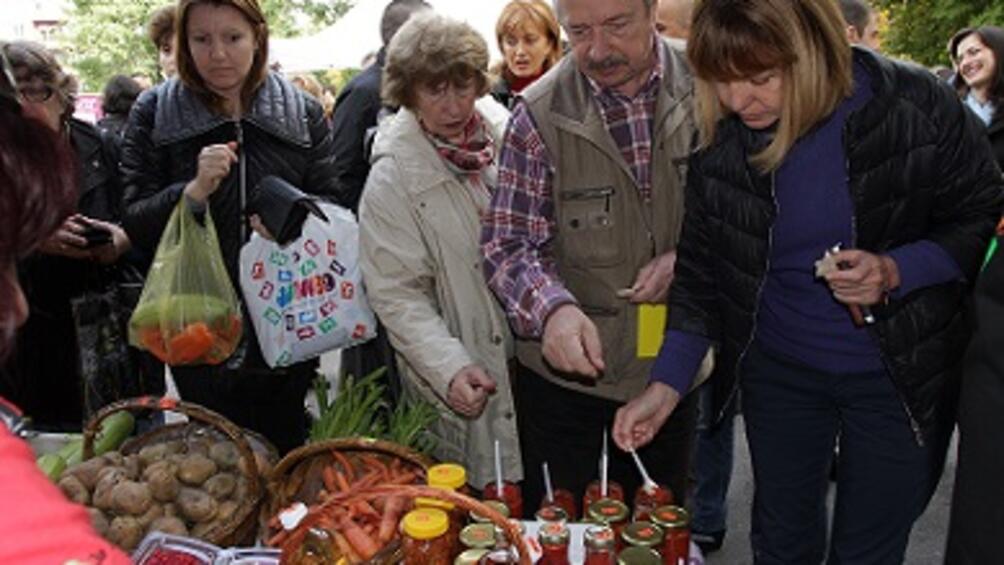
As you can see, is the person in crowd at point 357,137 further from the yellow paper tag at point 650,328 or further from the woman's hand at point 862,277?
the woman's hand at point 862,277

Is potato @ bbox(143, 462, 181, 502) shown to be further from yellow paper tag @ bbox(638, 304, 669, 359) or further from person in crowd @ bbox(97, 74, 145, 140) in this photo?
person in crowd @ bbox(97, 74, 145, 140)

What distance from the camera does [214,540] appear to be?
2.00 metres

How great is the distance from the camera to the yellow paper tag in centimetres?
229

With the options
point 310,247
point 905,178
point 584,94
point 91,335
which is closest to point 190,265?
point 310,247

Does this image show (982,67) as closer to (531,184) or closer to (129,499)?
(531,184)

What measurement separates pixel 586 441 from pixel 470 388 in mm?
406

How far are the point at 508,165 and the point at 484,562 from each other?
3.38 feet

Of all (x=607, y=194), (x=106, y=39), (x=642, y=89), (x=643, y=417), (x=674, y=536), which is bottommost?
(x=674, y=536)

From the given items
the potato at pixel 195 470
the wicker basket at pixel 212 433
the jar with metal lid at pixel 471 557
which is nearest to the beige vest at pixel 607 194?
the jar with metal lid at pixel 471 557

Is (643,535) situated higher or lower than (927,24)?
lower

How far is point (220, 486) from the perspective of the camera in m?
2.20

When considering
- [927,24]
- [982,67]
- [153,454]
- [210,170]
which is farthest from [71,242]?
[927,24]

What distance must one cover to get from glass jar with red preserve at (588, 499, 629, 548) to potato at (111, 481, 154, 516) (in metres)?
1.07

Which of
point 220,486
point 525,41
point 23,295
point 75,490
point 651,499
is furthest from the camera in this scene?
point 525,41
